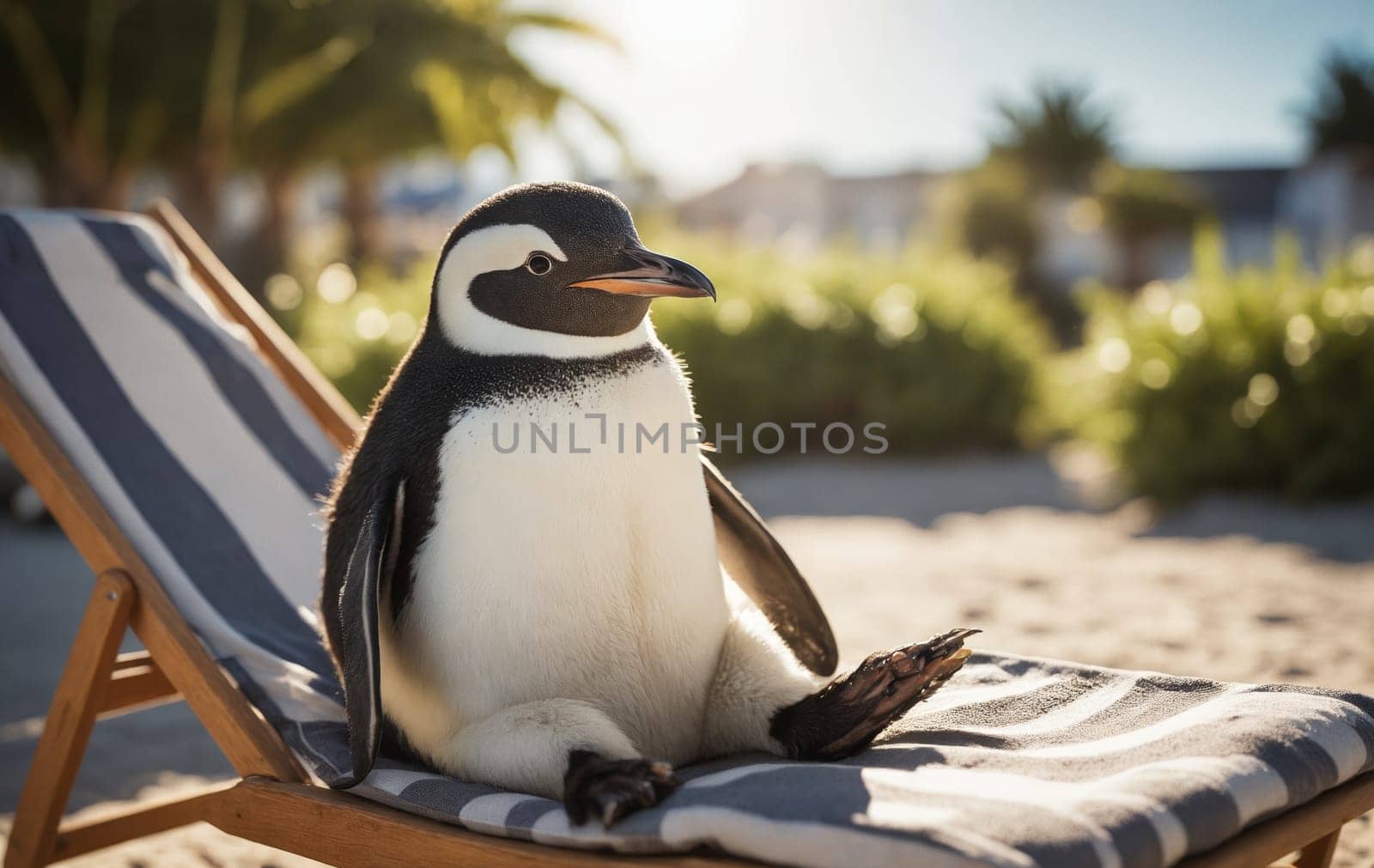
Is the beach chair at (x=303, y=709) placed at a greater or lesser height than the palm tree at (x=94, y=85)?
lesser

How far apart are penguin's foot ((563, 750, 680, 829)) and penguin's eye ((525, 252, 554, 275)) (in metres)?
0.63

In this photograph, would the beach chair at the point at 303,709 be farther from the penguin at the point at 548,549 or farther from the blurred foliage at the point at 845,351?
the blurred foliage at the point at 845,351

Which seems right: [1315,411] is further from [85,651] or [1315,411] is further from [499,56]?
[499,56]

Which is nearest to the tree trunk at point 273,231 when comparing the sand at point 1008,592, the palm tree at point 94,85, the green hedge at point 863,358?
the palm tree at point 94,85

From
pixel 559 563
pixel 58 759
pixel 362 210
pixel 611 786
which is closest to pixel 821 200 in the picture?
pixel 362 210

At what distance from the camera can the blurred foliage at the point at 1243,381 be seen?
566 centimetres

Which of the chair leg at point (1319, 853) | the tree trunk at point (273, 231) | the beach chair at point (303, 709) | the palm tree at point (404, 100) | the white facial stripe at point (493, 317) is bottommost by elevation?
the chair leg at point (1319, 853)

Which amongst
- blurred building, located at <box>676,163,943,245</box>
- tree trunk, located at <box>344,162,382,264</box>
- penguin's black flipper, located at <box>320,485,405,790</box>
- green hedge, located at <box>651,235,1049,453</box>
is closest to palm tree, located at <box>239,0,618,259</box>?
tree trunk, located at <box>344,162,382,264</box>

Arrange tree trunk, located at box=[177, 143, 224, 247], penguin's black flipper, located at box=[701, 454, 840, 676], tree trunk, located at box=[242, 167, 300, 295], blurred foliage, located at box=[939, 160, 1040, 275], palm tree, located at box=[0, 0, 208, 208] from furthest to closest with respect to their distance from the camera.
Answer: blurred foliage, located at box=[939, 160, 1040, 275]
tree trunk, located at box=[242, 167, 300, 295]
tree trunk, located at box=[177, 143, 224, 247]
palm tree, located at box=[0, 0, 208, 208]
penguin's black flipper, located at box=[701, 454, 840, 676]

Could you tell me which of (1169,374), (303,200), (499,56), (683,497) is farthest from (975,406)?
(303,200)

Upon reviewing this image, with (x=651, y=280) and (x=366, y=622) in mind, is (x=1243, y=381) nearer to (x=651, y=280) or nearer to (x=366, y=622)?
(x=651, y=280)

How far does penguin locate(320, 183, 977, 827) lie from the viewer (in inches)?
59.7

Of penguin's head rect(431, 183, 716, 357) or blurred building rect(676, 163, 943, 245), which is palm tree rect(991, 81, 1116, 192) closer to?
blurred building rect(676, 163, 943, 245)

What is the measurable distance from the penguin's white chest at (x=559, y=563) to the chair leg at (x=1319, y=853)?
3.23ft
